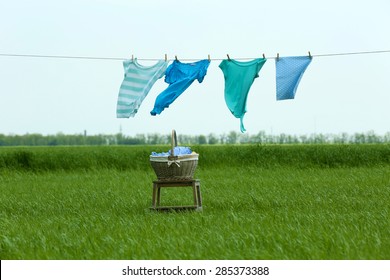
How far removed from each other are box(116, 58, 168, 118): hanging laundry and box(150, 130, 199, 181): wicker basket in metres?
1.04

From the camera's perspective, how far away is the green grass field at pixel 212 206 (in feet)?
20.3

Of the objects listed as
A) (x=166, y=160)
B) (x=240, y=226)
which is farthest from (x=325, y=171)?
(x=240, y=226)

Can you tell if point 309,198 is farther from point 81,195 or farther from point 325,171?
point 325,171

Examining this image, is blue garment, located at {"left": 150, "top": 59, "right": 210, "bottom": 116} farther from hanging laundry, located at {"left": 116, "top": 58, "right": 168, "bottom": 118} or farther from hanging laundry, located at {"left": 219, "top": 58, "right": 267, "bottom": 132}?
hanging laundry, located at {"left": 219, "top": 58, "right": 267, "bottom": 132}

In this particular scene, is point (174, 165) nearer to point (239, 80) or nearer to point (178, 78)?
point (178, 78)

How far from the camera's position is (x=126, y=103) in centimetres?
962

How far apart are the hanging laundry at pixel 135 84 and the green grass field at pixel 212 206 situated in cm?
137

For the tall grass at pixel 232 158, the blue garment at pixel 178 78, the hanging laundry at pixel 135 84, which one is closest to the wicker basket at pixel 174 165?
the blue garment at pixel 178 78

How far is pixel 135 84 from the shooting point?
9633mm

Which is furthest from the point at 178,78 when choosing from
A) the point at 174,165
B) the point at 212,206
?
the point at 212,206

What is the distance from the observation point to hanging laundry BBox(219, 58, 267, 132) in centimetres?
948

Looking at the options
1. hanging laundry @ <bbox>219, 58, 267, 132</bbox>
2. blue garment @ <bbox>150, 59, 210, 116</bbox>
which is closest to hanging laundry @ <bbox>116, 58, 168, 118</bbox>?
blue garment @ <bbox>150, 59, 210, 116</bbox>

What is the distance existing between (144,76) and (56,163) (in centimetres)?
838

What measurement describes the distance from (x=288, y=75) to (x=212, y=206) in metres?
2.09
